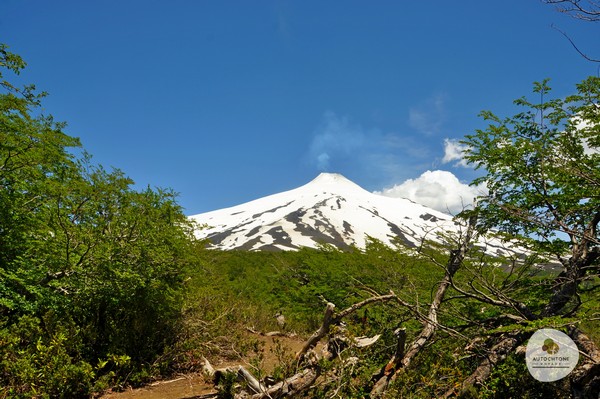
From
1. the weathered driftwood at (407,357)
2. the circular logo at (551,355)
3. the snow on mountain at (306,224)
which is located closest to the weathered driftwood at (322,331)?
the weathered driftwood at (407,357)

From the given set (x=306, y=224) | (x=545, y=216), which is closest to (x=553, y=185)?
(x=545, y=216)

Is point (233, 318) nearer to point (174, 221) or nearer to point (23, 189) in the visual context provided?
point (174, 221)

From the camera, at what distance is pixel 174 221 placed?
35.4 ft

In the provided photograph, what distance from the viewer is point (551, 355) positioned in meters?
4.94

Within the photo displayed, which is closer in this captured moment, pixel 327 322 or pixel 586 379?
pixel 586 379

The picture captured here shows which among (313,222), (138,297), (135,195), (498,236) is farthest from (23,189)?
(313,222)

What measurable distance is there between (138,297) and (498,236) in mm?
8684

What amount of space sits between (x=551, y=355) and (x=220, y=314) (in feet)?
27.6

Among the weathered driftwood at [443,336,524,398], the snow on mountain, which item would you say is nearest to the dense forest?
the weathered driftwood at [443,336,524,398]

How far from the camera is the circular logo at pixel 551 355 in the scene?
4.77m

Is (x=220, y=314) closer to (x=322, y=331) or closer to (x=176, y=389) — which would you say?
(x=176, y=389)

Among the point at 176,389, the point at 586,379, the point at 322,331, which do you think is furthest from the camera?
the point at 176,389

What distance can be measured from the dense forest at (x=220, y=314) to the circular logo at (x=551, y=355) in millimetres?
176

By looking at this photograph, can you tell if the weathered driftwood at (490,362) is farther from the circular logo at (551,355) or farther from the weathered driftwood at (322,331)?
the weathered driftwood at (322,331)
